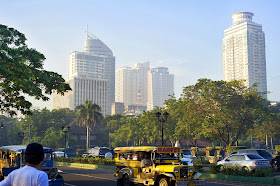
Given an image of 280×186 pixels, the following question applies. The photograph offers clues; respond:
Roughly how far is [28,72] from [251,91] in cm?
4374

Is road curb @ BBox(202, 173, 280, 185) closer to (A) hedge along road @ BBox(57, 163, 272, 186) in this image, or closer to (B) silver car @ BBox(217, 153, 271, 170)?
(A) hedge along road @ BBox(57, 163, 272, 186)

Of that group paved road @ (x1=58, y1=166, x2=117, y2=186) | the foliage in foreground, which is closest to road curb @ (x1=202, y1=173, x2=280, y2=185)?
paved road @ (x1=58, y1=166, x2=117, y2=186)

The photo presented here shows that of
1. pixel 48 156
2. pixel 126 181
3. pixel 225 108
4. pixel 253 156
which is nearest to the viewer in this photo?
pixel 126 181

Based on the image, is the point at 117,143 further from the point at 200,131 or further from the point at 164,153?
the point at 164,153

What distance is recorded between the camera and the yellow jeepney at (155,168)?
1592cm

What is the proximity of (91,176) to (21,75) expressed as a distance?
9963 mm

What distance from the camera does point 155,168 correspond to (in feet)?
54.6

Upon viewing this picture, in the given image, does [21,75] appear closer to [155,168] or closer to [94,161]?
[155,168]

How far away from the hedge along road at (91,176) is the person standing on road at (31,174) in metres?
17.0

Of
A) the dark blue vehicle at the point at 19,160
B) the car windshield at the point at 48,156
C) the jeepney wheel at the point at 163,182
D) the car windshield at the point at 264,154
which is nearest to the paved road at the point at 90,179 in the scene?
the car windshield at the point at 48,156

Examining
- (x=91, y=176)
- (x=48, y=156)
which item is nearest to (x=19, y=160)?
(x=48, y=156)

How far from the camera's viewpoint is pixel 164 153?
17.2m

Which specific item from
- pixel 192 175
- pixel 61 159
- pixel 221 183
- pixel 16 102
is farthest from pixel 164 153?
pixel 61 159

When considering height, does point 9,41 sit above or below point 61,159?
above
